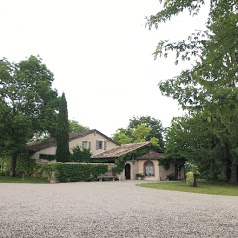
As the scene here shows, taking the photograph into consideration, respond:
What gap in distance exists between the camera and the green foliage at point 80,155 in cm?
3744

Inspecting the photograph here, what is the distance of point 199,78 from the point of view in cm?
495

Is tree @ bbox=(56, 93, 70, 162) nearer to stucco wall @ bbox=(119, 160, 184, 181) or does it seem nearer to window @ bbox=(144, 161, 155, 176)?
stucco wall @ bbox=(119, 160, 184, 181)

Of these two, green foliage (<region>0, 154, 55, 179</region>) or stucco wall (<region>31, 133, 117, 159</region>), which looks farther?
stucco wall (<region>31, 133, 117, 159</region>)

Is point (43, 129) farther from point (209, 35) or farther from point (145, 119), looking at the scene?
point (145, 119)

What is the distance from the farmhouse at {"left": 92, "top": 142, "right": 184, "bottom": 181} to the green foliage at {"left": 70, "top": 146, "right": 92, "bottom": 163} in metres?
4.24

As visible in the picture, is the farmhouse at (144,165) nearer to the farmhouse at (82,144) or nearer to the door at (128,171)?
the door at (128,171)

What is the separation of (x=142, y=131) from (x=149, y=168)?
78.9 feet

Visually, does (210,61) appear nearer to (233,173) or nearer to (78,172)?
(233,173)

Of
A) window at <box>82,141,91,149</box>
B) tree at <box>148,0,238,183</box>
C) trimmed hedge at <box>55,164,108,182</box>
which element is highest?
window at <box>82,141,91,149</box>

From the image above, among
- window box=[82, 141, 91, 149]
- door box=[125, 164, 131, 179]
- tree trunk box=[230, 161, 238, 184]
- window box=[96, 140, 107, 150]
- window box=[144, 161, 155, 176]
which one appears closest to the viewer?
tree trunk box=[230, 161, 238, 184]

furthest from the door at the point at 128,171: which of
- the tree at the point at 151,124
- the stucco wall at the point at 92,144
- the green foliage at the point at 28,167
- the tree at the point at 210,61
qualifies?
the tree at the point at 151,124

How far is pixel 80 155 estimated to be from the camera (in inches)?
1491

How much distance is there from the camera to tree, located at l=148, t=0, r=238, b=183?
4.33 metres

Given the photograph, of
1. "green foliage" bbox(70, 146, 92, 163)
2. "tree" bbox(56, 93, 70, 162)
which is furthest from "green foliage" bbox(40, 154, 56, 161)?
"tree" bbox(56, 93, 70, 162)
